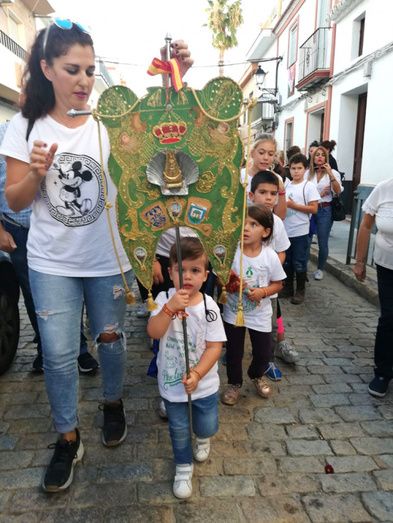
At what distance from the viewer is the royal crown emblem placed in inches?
74.3

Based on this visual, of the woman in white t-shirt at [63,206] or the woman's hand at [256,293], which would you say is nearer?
the woman in white t-shirt at [63,206]

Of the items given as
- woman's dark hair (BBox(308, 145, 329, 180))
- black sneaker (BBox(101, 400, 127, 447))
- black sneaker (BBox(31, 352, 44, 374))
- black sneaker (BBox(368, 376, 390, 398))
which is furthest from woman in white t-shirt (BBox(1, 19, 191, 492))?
woman's dark hair (BBox(308, 145, 329, 180))

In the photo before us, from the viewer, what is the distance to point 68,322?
213cm

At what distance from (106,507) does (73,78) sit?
6.72ft

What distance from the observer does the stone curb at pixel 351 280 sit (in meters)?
5.21

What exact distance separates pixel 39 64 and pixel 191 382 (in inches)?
66.1

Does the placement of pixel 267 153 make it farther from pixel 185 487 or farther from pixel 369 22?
pixel 369 22

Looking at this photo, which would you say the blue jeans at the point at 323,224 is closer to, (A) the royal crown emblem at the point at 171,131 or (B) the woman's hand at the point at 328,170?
(B) the woman's hand at the point at 328,170

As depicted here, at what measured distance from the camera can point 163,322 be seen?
1.94 metres

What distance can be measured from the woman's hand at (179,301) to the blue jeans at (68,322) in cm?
47

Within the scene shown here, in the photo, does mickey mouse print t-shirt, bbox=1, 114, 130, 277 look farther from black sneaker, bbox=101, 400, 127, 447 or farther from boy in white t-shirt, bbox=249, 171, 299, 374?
boy in white t-shirt, bbox=249, 171, 299, 374

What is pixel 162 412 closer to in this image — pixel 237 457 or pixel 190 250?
pixel 237 457

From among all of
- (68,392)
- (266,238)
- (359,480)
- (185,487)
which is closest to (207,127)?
(266,238)

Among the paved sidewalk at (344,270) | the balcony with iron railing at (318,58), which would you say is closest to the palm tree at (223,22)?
the balcony with iron railing at (318,58)
